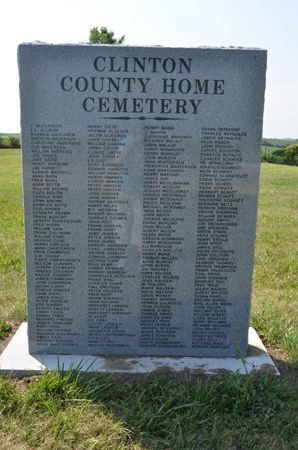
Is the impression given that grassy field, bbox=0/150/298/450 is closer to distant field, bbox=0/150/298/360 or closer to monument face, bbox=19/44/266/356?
distant field, bbox=0/150/298/360

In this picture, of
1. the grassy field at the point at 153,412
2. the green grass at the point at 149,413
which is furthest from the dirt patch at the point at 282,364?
the green grass at the point at 149,413

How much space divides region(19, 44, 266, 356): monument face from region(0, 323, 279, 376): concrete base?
128 mm

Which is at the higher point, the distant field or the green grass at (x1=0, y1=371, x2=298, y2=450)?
the distant field

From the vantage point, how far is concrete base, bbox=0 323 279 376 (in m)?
4.54

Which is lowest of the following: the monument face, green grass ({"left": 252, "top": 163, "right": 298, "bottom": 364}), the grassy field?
the grassy field

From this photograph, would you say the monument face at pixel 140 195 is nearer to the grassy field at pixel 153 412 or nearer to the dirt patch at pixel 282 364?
the dirt patch at pixel 282 364

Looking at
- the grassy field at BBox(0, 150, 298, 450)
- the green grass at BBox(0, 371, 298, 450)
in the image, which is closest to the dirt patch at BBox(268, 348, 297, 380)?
the grassy field at BBox(0, 150, 298, 450)

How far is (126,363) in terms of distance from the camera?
470 centimetres

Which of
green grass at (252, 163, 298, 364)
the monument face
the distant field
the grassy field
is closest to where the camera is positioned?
the grassy field

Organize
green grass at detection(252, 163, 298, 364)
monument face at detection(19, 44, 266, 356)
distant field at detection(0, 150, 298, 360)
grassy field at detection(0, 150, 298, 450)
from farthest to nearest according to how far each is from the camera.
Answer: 1. distant field at detection(0, 150, 298, 360)
2. green grass at detection(252, 163, 298, 364)
3. monument face at detection(19, 44, 266, 356)
4. grassy field at detection(0, 150, 298, 450)

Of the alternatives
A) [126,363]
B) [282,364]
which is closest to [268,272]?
[282,364]

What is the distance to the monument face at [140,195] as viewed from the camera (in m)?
4.45

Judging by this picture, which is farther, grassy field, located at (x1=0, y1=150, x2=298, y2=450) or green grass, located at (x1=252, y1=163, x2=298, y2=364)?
green grass, located at (x1=252, y1=163, x2=298, y2=364)

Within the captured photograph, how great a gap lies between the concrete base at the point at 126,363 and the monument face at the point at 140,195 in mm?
128
